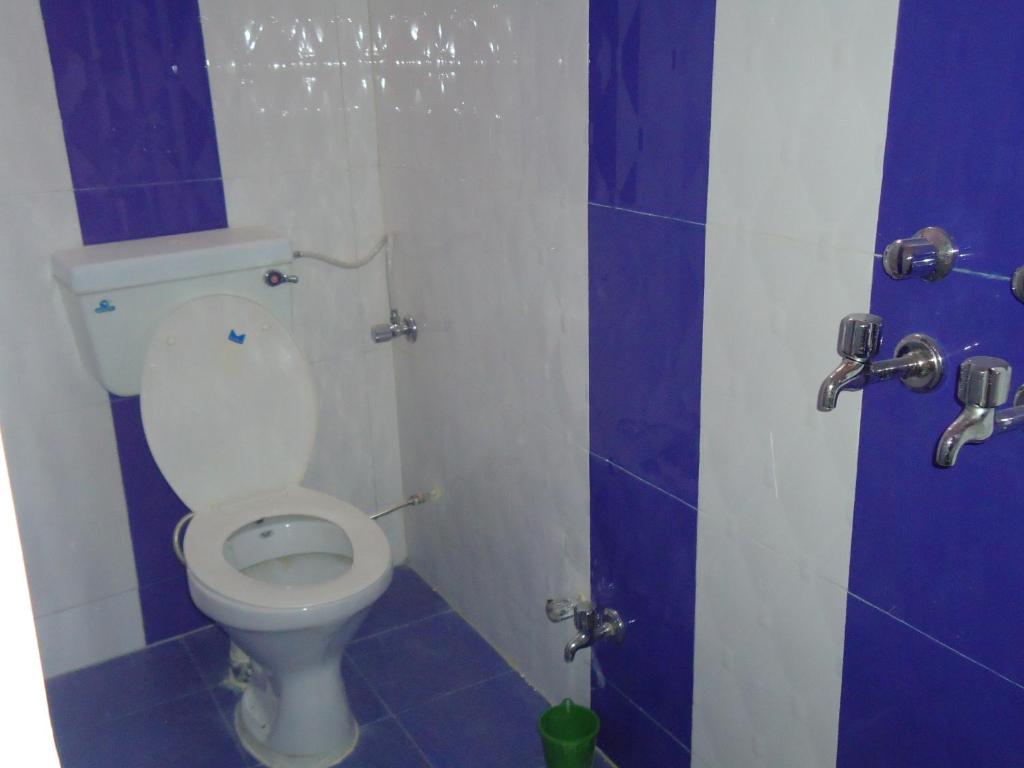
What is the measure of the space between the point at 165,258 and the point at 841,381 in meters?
1.40

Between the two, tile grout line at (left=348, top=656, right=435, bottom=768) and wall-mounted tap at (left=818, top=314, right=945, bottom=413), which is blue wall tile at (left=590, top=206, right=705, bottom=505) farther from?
tile grout line at (left=348, top=656, right=435, bottom=768)

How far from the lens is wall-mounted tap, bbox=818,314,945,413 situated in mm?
1163

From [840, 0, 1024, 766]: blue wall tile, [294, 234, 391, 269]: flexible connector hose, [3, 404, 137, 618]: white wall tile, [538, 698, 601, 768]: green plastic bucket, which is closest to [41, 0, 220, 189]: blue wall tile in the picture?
[294, 234, 391, 269]: flexible connector hose

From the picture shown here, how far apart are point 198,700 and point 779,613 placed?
1.34 metres

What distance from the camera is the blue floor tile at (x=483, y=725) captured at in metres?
2.11

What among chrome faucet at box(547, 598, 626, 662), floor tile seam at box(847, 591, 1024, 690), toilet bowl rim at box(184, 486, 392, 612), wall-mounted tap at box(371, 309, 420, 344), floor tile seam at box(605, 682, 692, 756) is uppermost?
wall-mounted tap at box(371, 309, 420, 344)

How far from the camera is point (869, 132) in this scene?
1260mm

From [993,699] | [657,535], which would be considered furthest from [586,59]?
[993,699]

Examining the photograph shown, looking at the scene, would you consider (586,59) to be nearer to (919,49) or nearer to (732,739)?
(919,49)

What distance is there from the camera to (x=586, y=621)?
1996 millimetres

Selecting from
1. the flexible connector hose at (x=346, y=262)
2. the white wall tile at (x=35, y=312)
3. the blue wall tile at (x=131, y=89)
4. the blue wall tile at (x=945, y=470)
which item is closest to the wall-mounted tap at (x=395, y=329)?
the flexible connector hose at (x=346, y=262)

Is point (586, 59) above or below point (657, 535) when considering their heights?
above

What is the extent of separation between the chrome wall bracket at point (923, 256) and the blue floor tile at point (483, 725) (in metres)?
1.31

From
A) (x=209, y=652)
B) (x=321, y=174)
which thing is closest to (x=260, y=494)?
(x=209, y=652)
